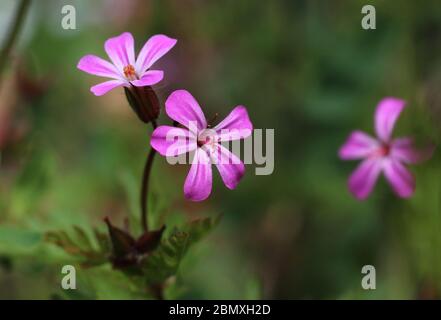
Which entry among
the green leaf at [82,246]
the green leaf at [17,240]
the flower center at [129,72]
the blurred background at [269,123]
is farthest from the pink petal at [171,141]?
the blurred background at [269,123]

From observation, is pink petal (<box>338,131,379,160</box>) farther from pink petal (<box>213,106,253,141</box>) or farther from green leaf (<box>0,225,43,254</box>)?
green leaf (<box>0,225,43,254</box>)

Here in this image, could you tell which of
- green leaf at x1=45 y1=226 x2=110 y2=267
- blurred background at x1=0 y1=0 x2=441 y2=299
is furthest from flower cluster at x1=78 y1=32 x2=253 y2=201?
blurred background at x1=0 y1=0 x2=441 y2=299

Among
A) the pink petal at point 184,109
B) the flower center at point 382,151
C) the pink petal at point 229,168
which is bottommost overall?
the pink petal at point 229,168

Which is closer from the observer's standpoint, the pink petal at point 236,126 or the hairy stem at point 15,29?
the pink petal at point 236,126

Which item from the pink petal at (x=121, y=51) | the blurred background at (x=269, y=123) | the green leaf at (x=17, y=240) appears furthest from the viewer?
the blurred background at (x=269, y=123)

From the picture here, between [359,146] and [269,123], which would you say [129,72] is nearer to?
[359,146]

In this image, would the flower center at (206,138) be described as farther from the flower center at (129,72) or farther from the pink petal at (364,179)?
the pink petal at (364,179)
